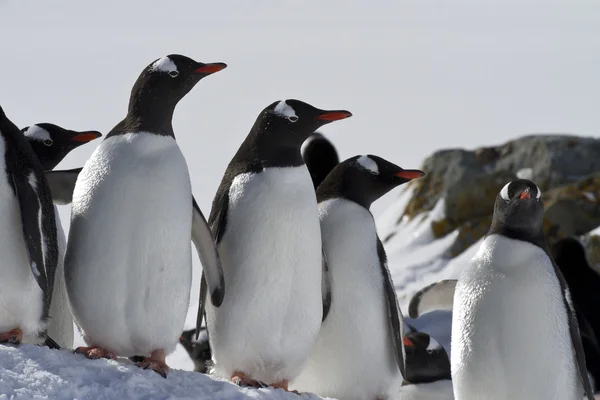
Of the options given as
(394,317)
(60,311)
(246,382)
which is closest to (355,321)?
(394,317)

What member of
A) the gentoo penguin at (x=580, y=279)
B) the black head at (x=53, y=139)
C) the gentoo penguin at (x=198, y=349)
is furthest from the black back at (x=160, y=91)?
the gentoo penguin at (x=580, y=279)

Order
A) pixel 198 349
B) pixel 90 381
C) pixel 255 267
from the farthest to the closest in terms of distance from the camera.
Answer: pixel 198 349 → pixel 255 267 → pixel 90 381

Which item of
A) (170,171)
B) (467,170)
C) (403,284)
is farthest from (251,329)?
(467,170)

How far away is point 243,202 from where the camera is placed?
4375mm

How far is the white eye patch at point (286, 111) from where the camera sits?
455 cm

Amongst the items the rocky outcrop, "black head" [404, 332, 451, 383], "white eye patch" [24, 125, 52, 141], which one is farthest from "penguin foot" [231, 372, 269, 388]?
the rocky outcrop

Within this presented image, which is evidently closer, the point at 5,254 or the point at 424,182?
the point at 5,254

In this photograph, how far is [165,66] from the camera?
4.37 metres

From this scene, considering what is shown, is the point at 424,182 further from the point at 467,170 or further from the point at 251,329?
the point at 251,329

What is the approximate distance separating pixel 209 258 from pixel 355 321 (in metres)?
0.87

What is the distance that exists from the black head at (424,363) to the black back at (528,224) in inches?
52.3

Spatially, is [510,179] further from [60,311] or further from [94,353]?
[94,353]

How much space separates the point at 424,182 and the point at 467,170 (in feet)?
2.22

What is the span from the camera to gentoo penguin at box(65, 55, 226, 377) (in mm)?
3996
